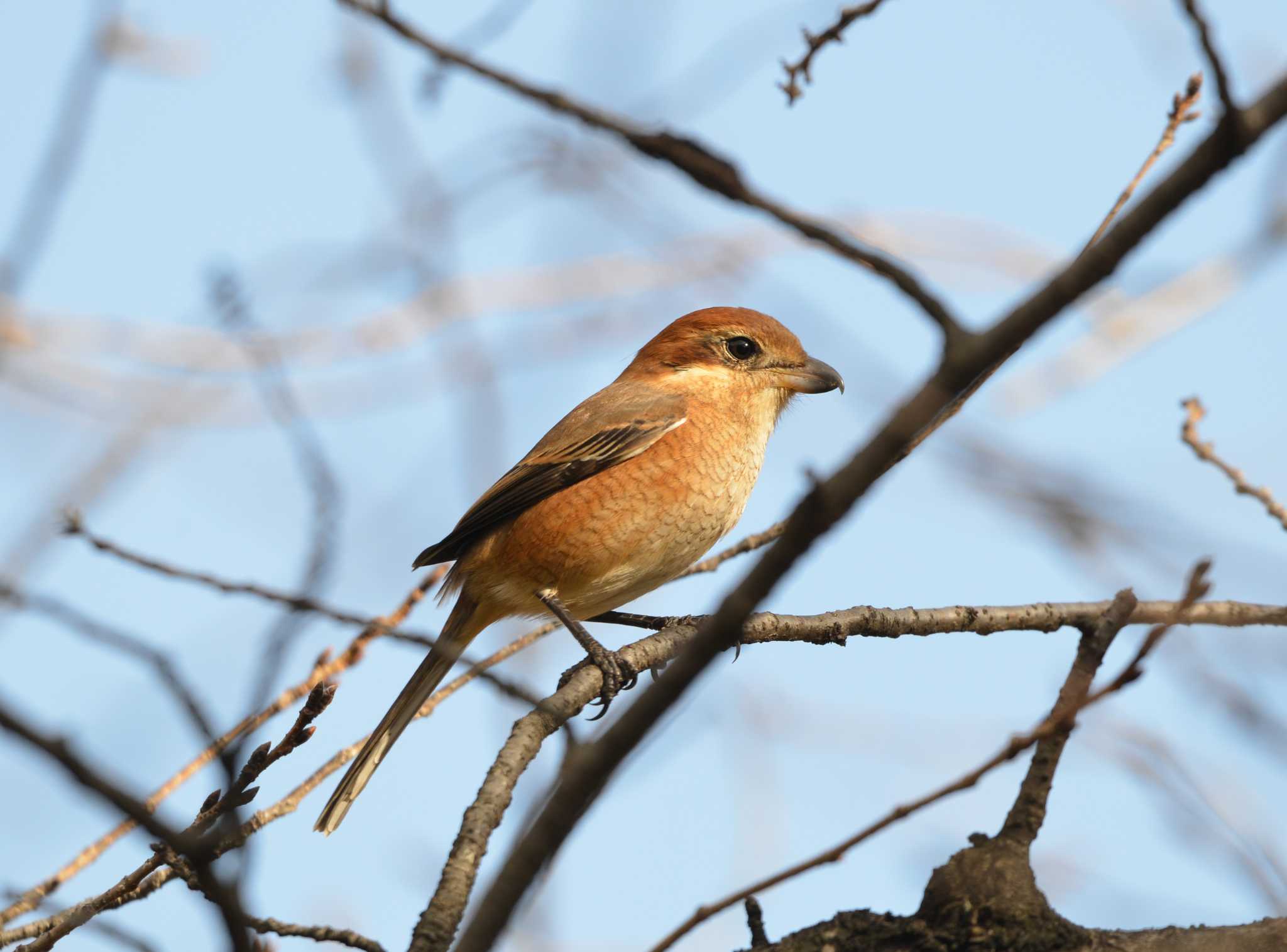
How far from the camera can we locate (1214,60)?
1.51 m

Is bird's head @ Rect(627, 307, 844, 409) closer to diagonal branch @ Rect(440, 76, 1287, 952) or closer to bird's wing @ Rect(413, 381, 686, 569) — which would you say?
bird's wing @ Rect(413, 381, 686, 569)

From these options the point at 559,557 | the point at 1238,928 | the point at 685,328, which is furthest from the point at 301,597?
the point at 685,328

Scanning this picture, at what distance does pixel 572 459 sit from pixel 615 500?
36cm

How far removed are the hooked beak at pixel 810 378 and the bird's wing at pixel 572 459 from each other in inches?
18.3

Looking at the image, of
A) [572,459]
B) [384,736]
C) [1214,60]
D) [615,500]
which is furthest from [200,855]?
[572,459]

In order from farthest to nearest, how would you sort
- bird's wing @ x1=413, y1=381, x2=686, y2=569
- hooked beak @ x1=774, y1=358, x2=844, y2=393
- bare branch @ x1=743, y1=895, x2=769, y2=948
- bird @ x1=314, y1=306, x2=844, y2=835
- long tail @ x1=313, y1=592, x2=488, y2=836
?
hooked beak @ x1=774, y1=358, x2=844, y2=393 < bird's wing @ x1=413, y1=381, x2=686, y2=569 < bird @ x1=314, y1=306, x2=844, y2=835 < long tail @ x1=313, y1=592, x2=488, y2=836 < bare branch @ x1=743, y1=895, x2=769, y2=948

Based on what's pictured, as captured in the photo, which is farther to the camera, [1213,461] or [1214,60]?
[1213,461]

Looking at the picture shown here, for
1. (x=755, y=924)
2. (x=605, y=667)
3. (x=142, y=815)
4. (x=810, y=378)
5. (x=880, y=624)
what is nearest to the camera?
(x=142, y=815)

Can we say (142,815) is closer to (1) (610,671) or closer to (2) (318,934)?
(2) (318,934)

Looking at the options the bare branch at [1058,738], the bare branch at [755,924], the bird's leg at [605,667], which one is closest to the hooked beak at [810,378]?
the bird's leg at [605,667]

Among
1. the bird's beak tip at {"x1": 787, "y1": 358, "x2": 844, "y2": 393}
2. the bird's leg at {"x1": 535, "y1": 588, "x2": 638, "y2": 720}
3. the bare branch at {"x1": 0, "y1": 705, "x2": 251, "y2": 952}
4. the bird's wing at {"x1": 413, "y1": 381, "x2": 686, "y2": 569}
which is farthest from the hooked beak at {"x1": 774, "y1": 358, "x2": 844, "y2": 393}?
the bare branch at {"x1": 0, "y1": 705, "x2": 251, "y2": 952}

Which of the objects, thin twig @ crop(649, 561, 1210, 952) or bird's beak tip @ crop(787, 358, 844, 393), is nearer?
thin twig @ crop(649, 561, 1210, 952)

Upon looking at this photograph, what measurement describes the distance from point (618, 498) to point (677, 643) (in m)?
0.93

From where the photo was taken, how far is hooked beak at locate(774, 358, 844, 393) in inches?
190
